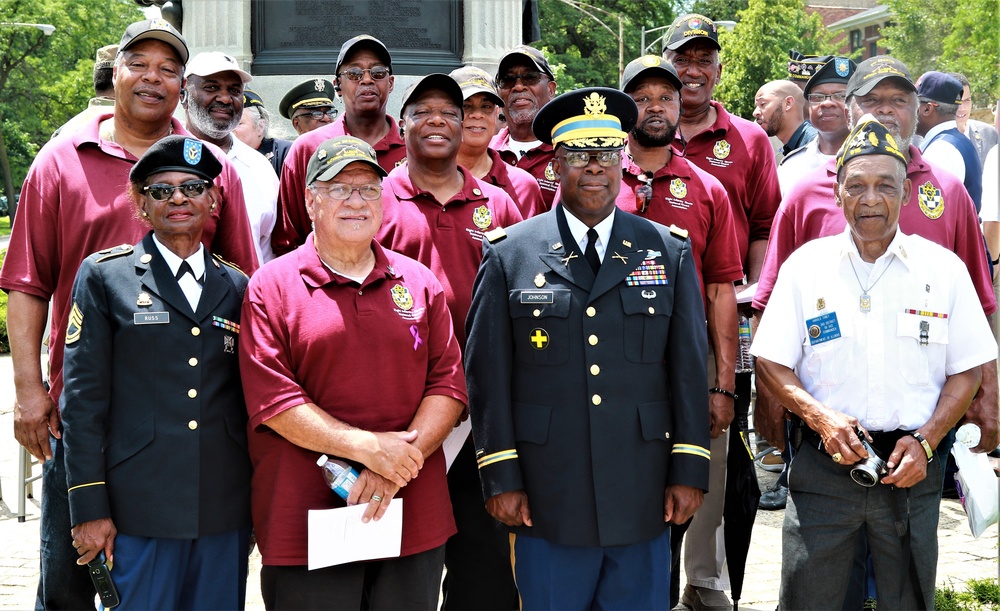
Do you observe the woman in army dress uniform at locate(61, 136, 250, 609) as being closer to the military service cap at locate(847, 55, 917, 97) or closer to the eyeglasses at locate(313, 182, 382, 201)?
the eyeglasses at locate(313, 182, 382, 201)

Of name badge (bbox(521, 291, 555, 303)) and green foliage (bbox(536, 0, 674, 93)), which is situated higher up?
green foliage (bbox(536, 0, 674, 93))

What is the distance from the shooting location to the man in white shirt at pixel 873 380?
428cm

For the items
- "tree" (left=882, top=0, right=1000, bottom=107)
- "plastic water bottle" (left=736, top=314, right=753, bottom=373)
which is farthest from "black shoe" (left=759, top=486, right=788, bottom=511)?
"tree" (left=882, top=0, right=1000, bottom=107)

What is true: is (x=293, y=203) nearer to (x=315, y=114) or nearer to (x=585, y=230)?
(x=585, y=230)

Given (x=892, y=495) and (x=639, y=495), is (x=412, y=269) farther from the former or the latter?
(x=892, y=495)

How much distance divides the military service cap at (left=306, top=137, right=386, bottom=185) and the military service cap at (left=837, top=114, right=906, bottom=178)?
6.24 feet

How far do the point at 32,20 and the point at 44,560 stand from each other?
3749 centimetres

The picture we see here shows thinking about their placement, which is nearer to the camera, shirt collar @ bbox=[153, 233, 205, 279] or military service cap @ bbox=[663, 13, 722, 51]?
shirt collar @ bbox=[153, 233, 205, 279]

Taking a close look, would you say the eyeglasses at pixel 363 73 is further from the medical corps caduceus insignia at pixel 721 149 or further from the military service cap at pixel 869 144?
the military service cap at pixel 869 144

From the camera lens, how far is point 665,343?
4125mm

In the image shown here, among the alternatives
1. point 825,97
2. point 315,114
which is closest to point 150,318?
point 315,114

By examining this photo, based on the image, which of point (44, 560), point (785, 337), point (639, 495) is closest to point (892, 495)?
point (785, 337)

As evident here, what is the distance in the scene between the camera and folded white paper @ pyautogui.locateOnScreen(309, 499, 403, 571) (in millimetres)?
3846

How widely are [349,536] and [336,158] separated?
139 cm
